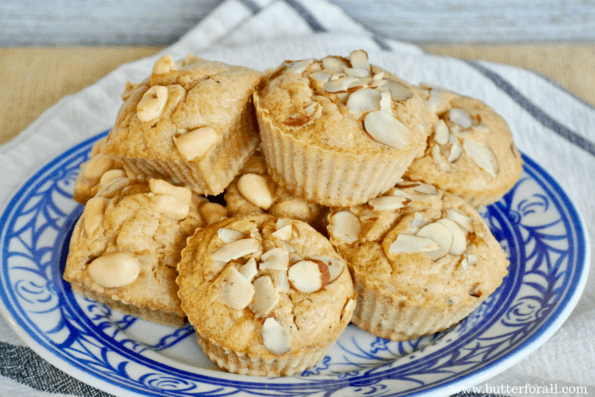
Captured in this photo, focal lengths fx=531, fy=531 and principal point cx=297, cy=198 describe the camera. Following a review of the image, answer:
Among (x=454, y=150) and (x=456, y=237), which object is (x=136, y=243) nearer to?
(x=456, y=237)

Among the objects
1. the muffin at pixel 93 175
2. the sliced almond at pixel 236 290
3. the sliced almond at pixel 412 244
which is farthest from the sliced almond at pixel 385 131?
the muffin at pixel 93 175

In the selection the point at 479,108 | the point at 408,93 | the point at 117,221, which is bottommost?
the point at 117,221

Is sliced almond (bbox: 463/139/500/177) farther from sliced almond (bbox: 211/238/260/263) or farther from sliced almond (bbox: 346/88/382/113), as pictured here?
sliced almond (bbox: 211/238/260/263)

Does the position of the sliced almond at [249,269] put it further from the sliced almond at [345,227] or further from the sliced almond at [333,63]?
the sliced almond at [333,63]

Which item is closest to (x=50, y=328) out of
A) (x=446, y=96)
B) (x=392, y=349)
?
(x=392, y=349)

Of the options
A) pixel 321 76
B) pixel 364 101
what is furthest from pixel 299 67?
pixel 364 101

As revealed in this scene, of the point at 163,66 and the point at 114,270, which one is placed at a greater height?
the point at 163,66

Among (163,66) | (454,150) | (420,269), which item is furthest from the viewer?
(454,150)

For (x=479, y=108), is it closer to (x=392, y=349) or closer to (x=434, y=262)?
(x=434, y=262)

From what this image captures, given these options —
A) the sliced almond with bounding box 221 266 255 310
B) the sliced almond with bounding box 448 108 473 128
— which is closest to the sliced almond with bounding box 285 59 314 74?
the sliced almond with bounding box 448 108 473 128
